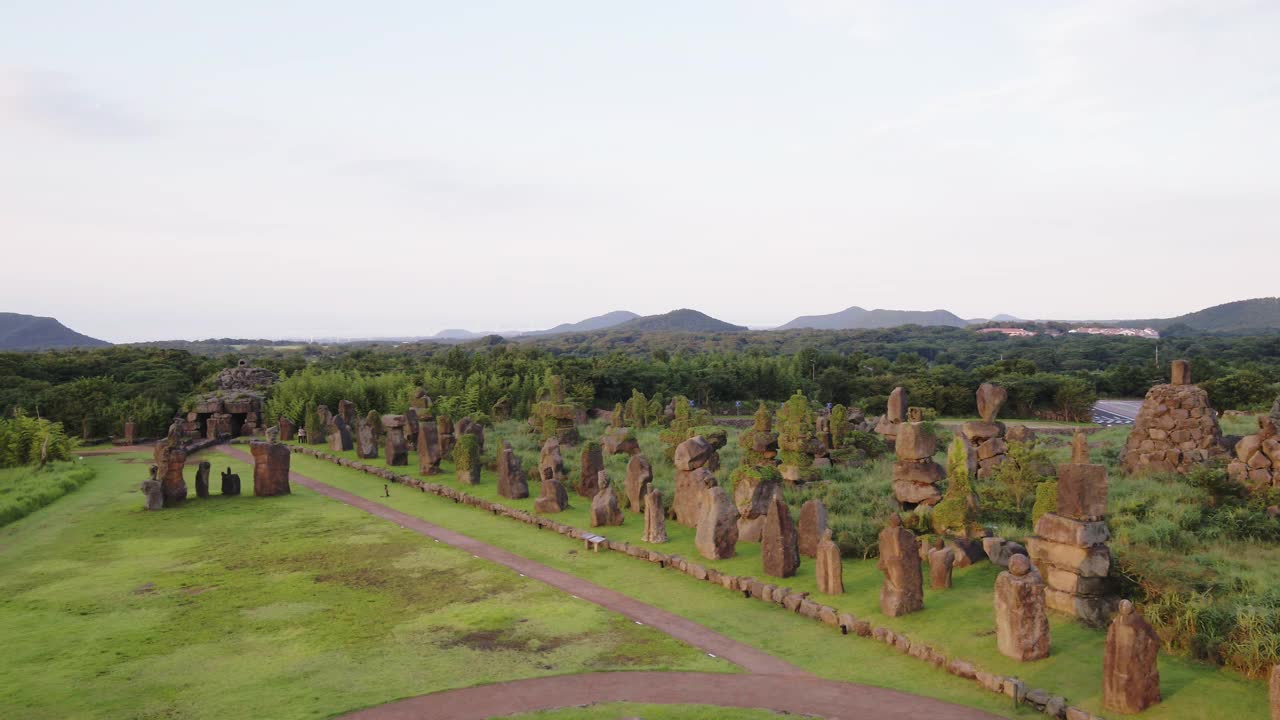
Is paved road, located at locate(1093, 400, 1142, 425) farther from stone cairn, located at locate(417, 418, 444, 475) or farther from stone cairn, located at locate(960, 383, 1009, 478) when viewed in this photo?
stone cairn, located at locate(417, 418, 444, 475)

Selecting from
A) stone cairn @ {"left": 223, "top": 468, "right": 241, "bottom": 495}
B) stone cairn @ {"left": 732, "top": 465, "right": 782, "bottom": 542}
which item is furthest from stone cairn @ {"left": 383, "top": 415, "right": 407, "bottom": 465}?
stone cairn @ {"left": 732, "top": 465, "right": 782, "bottom": 542}

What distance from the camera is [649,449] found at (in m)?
27.1

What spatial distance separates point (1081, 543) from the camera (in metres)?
10.3

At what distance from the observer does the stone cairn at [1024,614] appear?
934cm

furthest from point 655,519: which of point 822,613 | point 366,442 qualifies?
point 366,442

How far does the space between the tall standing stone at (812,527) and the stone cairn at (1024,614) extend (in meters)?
4.68

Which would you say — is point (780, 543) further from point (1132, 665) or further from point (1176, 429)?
point (1176, 429)

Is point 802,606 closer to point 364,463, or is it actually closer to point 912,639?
point 912,639

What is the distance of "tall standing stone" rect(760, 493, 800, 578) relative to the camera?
12.8 meters

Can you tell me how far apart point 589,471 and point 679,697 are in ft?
38.7

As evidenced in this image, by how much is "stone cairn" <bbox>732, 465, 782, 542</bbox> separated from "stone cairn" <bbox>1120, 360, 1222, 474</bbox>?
10.8 metres

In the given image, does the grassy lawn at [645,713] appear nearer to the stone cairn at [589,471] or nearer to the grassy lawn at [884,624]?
the grassy lawn at [884,624]

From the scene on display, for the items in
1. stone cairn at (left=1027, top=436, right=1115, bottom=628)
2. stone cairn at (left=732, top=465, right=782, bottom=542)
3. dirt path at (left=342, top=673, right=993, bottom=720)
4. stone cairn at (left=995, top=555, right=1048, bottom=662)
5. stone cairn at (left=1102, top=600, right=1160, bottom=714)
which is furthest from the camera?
stone cairn at (left=732, top=465, right=782, bottom=542)

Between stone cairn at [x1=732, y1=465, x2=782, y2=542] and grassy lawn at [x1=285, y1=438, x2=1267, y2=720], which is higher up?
stone cairn at [x1=732, y1=465, x2=782, y2=542]
